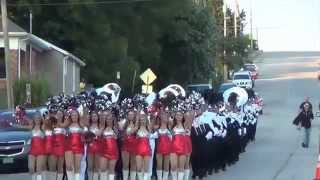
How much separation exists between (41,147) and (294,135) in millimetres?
17592

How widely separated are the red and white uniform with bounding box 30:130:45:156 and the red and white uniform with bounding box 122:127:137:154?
5.23ft

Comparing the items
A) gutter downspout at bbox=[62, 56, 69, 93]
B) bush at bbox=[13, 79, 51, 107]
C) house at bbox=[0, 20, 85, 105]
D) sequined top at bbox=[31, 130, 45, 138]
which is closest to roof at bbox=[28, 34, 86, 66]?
house at bbox=[0, 20, 85, 105]

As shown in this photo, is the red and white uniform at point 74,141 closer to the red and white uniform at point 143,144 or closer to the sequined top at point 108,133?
the sequined top at point 108,133

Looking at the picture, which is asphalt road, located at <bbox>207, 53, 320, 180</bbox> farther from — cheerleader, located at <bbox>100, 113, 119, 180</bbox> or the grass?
the grass

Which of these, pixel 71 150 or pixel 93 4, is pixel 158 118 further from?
pixel 93 4

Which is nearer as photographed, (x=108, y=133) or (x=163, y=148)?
(x=108, y=133)

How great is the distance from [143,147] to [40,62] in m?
33.3

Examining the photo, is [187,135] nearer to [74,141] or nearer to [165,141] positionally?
[165,141]

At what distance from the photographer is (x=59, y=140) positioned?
16.9 meters

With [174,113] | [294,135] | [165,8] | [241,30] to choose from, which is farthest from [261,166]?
[241,30]

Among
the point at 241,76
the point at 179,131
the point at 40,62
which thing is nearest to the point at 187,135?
the point at 179,131

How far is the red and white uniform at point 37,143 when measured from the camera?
17031 mm

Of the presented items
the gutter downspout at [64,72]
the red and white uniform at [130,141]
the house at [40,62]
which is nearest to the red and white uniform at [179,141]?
the red and white uniform at [130,141]

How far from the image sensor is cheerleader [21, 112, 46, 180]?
55.9ft
